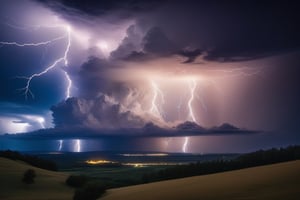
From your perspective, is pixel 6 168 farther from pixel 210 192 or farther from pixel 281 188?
pixel 281 188

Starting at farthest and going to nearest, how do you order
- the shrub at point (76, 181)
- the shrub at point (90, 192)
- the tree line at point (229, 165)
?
1. the tree line at point (229, 165)
2. the shrub at point (76, 181)
3. the shrub at point (90, 192)

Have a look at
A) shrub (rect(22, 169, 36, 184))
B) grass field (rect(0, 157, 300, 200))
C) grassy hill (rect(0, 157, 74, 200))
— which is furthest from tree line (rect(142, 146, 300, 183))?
grass field (rect(0, 157, 300, 200))

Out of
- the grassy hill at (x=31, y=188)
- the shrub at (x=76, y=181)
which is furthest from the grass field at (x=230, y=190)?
the shrub at (x=76, y=181)

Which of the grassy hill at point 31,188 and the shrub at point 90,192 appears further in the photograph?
the grassy hill at point 31,188

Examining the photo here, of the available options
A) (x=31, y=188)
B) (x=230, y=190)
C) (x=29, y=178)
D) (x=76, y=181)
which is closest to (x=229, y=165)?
(x=76, y=181)

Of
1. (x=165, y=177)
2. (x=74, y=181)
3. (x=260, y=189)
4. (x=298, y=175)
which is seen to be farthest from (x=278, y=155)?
(x=260, y=189)

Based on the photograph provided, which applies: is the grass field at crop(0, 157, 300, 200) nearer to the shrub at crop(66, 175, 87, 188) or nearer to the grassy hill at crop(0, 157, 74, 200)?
the grassy hill at crop(0, 157, 74, 200)

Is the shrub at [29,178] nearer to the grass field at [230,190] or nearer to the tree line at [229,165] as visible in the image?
the grass field at [230,190]

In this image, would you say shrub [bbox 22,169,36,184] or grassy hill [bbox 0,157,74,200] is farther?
shrub [bbox 22,169,36,184]
